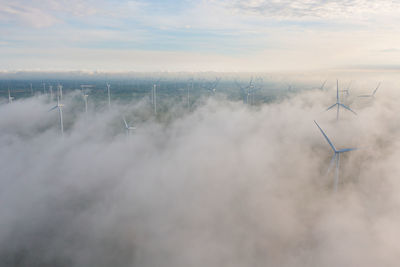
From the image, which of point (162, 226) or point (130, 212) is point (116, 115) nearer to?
point (130, 212)

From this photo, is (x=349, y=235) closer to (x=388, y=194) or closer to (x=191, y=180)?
(x=388, y=194)

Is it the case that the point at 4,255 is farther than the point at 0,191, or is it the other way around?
the point at 0,191

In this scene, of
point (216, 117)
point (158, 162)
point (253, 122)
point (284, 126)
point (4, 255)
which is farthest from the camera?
point (216, 117)

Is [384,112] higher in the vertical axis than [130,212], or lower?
higher

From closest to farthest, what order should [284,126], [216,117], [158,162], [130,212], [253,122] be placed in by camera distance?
[130,212] < [158,162] < [284,126] < [253,122] < [216,117]

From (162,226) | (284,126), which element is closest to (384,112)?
(284,126)

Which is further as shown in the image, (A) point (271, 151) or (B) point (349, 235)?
(A) point (271, 151)

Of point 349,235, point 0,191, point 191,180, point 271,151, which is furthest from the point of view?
point 271,151

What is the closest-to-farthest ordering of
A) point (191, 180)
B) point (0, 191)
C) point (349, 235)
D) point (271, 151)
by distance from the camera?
point (349, 235) < point (0, 191) < point (191, 180) < point (271, 151)

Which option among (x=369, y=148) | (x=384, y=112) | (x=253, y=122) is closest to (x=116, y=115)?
(x=253, y=122)
